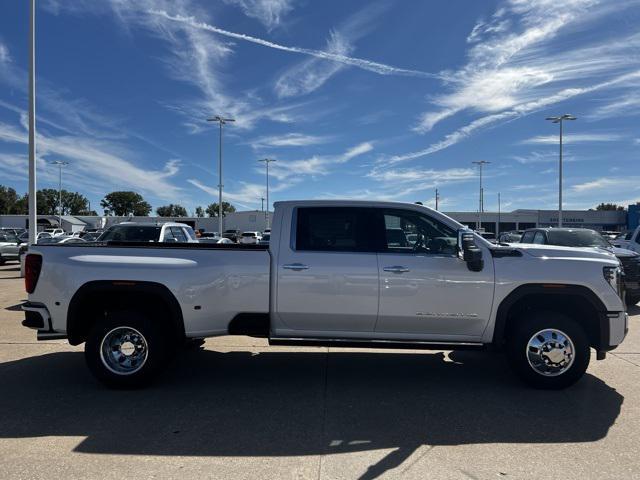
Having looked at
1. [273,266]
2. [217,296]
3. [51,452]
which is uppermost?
[273,266]

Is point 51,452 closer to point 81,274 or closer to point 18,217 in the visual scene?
point 81,274

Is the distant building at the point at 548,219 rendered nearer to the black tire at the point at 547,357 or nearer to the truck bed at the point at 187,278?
the black tire at the point at 547,357

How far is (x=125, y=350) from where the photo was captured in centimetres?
515

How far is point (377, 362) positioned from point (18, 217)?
88.4 m

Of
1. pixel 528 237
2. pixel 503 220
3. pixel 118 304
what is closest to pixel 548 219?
pixel 503 220

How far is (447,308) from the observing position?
5012mm

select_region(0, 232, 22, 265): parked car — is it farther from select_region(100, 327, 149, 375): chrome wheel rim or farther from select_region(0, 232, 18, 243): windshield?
select_region(100, 327, 149, 375): chrome wheel rim

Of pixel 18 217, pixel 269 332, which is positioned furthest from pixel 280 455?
pixel 18 217

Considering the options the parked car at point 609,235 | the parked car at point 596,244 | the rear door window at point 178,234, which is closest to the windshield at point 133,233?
the rear door window at point 178,234

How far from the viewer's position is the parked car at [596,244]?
9828mm

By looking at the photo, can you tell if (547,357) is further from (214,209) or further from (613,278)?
(214,209)

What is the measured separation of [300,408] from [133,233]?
8715 mm

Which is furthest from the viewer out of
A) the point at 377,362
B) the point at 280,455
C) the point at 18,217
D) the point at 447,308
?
the point at 18,217

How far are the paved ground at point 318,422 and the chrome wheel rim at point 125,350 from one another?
0.87ft
